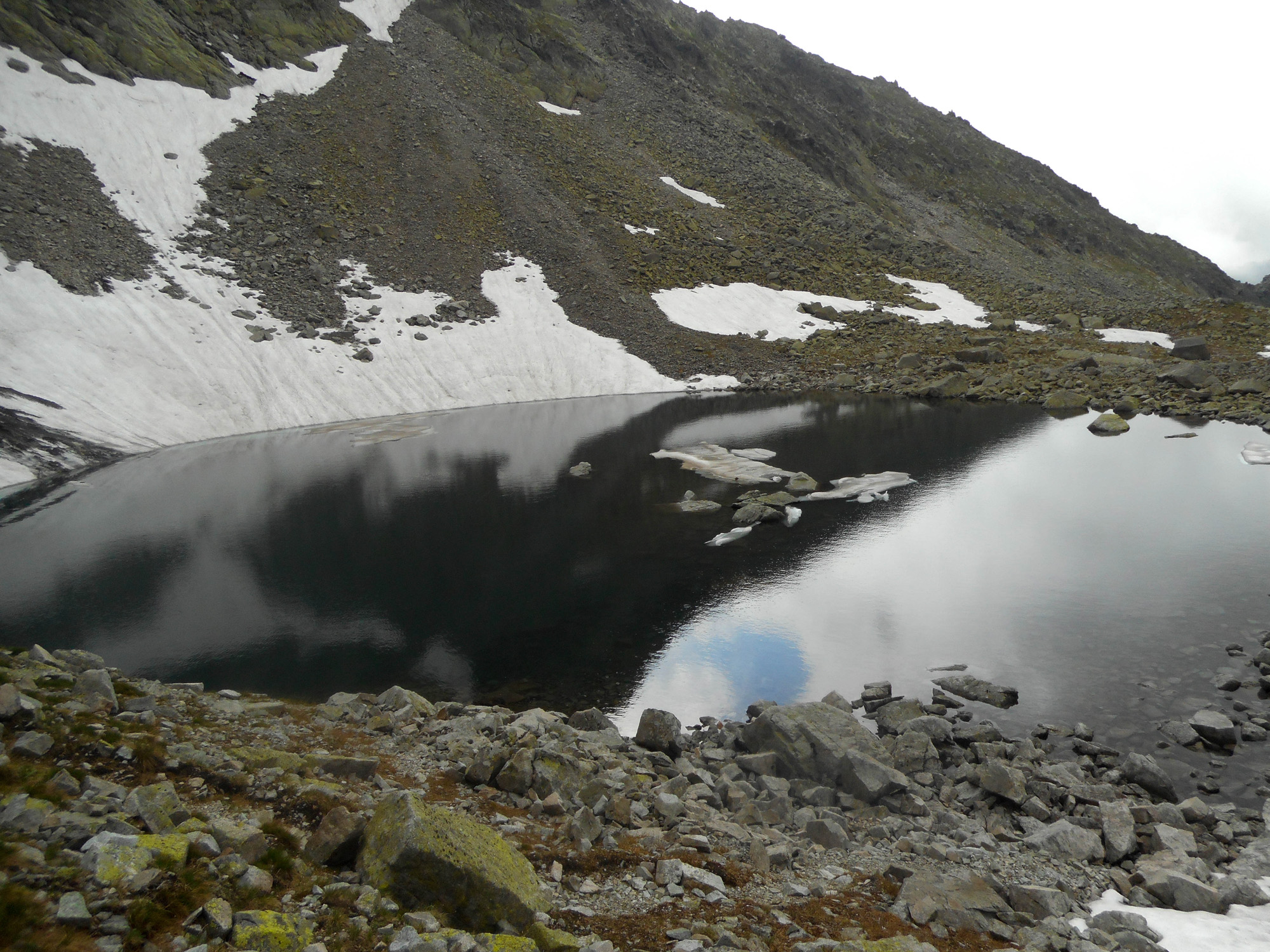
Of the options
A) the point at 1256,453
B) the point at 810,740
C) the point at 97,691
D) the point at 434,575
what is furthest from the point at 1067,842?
the point at 1256,453

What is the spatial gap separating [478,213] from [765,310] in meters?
29.7

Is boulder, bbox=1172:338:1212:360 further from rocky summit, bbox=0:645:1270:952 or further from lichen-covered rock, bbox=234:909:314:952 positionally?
lichen-covered rock, bbox=234:909:314:952

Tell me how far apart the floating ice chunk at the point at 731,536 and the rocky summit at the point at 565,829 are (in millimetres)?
10817

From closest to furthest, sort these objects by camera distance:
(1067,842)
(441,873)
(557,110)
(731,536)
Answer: (441,873)
(1067,842)
(731,536)
(557,110)

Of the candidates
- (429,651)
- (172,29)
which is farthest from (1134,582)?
(172,29)

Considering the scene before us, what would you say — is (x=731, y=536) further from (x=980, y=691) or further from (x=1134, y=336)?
(x=1134, y=336)

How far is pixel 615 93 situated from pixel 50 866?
107 metres

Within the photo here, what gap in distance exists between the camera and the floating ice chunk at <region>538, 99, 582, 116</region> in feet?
292

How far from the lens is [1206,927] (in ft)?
27.1

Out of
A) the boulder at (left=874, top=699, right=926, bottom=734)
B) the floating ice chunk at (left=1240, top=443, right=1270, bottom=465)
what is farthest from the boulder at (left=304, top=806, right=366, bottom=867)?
the floating ice chunk at (left=1240, top=443, right=1270, bottom=465)

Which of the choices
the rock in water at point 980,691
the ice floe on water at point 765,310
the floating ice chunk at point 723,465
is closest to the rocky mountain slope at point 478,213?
the ice floe on water at point 765,310

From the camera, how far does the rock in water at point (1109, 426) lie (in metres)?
39.6

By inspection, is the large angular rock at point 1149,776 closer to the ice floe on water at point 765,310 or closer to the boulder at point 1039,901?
the boulder at point 1039,901

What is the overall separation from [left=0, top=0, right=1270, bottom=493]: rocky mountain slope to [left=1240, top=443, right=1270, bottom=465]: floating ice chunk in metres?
7.96
